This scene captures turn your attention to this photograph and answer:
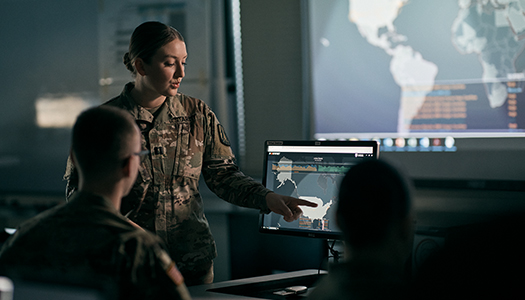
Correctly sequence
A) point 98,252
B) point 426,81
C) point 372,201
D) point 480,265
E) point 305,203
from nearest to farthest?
point 480,265
point 372,201
point 98,252
point 305,203
point 426,81

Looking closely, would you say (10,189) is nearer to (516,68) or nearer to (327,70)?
Result: (327,70)

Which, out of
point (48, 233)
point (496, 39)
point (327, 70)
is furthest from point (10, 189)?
point (496, 39)

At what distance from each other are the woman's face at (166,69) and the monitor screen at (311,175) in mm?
396

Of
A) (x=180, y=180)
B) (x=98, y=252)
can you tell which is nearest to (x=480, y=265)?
(x=98, y=252)

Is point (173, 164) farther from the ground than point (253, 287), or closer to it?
farther from the ground

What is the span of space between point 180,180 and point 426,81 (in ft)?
5.00

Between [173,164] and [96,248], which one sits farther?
[173,164]

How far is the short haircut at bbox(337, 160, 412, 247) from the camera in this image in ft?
2.68

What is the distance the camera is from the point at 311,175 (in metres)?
1.64

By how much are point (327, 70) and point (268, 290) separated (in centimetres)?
162

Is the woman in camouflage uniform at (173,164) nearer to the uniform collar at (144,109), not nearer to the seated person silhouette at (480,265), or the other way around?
the uniform collar at (144,109)

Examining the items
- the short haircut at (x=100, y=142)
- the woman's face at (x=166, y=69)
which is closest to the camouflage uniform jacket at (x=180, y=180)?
the woman's face at (x=166, y=69)

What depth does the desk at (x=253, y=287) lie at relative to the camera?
151 cm

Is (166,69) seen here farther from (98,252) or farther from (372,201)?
(372,201)
